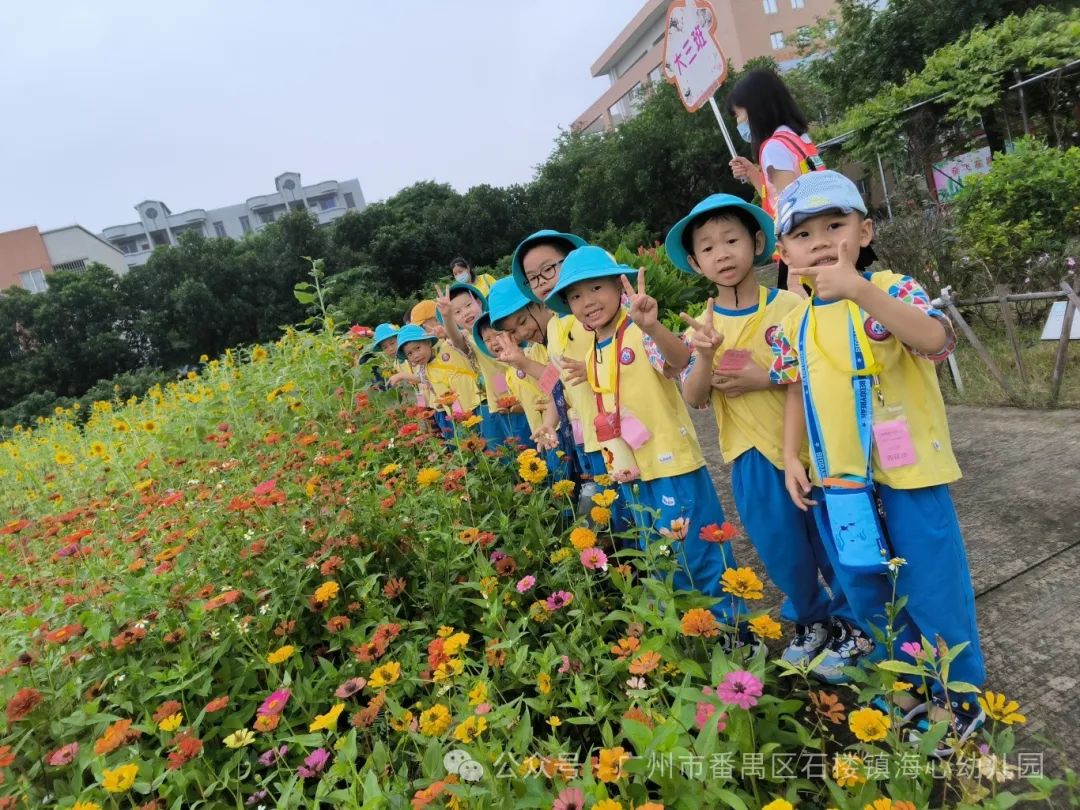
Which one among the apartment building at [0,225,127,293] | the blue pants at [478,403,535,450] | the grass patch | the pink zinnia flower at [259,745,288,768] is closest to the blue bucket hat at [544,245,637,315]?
the pink zinnia flower at [259,745,288,768]

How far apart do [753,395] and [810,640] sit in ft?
2.55

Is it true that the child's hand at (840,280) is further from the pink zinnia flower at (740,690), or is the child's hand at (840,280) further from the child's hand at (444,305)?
the child's hand at (444,305)

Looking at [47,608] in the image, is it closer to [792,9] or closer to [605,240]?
[605,240]

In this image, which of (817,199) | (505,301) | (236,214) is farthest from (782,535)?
(236,214)

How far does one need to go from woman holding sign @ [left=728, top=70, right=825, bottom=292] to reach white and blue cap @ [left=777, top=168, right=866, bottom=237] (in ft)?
2.57

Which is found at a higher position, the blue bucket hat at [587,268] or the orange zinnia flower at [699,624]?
Answer: the blue bucket hat at [587,268]

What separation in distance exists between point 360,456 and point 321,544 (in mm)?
1050

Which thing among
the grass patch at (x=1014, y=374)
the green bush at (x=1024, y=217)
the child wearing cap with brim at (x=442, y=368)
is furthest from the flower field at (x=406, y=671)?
the green bush at (x=1024, y=217)

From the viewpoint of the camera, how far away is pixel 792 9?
102ft

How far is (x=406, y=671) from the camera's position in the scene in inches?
69.6

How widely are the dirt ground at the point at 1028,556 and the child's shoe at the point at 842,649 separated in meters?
0.30

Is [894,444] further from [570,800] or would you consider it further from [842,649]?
[570,800]

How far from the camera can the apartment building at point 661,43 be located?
96.3 feet

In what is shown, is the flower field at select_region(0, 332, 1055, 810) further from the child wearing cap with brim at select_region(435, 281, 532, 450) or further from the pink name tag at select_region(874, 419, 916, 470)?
the child wearing cap with brim at select_region(435, 281, 532, 450)
